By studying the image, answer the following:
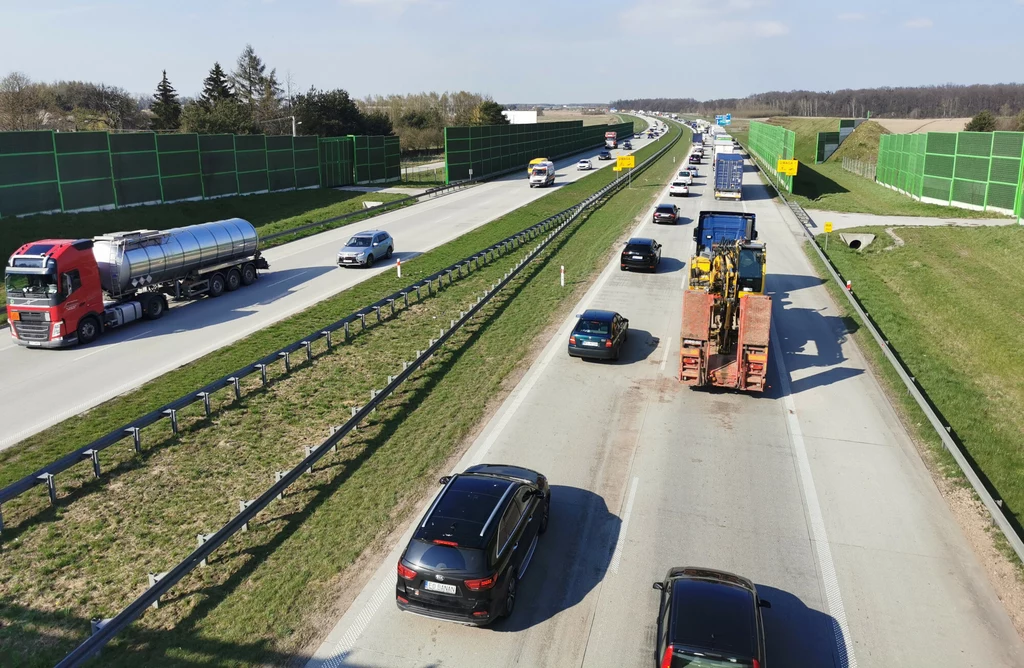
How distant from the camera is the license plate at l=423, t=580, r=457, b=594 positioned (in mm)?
9711

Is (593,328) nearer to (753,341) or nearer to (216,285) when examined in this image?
(753,341)

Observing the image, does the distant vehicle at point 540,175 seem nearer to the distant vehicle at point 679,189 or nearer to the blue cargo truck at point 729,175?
the distant vehicle at point 679,189

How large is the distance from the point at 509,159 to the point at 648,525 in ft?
244

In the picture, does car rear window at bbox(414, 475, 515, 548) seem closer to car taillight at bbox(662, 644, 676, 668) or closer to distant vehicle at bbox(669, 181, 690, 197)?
car taillight at bbox(662, 644, 676, 668)

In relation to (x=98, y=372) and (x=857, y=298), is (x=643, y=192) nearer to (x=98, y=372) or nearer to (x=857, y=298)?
(x=857, y=298)

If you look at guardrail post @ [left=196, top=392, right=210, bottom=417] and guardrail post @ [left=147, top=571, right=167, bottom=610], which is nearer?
guardrail post @ [left=147, top=571, right=167, bottom=610]

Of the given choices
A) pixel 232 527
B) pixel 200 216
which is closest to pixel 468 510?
pixel 232 527

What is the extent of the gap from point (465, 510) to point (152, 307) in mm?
19675

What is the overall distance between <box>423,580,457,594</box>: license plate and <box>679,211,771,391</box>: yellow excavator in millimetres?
10862

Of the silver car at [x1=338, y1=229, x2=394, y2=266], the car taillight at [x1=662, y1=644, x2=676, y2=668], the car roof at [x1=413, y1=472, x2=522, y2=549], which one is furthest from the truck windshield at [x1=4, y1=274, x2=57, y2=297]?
the car taillight at [x1=662, y1=644, x2=676, y2=668]

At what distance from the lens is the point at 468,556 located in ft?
32.2

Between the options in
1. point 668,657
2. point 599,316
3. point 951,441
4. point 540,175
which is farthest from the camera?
point 540,175

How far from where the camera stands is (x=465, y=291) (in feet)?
94.9

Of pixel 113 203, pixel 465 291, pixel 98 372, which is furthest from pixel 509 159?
pixel 98 372
